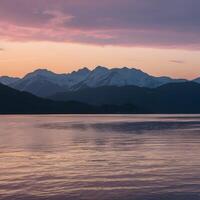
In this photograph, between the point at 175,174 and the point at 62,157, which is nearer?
the point at 175,174

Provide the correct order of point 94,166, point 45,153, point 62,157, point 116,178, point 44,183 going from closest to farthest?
point 44,183 < point 116,178 < point 94,166 < point 62,157 < point 45,153

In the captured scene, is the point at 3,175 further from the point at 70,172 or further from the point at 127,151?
the point at 127,151

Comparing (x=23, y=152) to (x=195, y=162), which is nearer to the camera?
(x=195, y=162)

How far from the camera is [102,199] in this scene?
28.3 m

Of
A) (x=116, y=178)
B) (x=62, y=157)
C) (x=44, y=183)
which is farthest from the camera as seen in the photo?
(x=62, y=157)

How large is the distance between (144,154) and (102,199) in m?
26.9

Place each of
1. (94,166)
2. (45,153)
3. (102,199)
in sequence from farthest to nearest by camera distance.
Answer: (45,153) → (94,166) → (102,199)

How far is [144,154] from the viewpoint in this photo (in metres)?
54.8

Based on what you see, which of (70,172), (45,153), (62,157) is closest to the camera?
(70,172)

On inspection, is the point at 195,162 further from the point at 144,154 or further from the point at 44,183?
the point at 44,183

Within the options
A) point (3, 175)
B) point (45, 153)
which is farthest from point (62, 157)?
point (3, 175)

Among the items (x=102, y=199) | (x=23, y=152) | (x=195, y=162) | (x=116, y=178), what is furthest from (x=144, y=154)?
(x=102, y=199)

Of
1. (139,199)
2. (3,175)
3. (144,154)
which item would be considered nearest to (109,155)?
(144,154)

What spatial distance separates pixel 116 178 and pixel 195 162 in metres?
13.1
